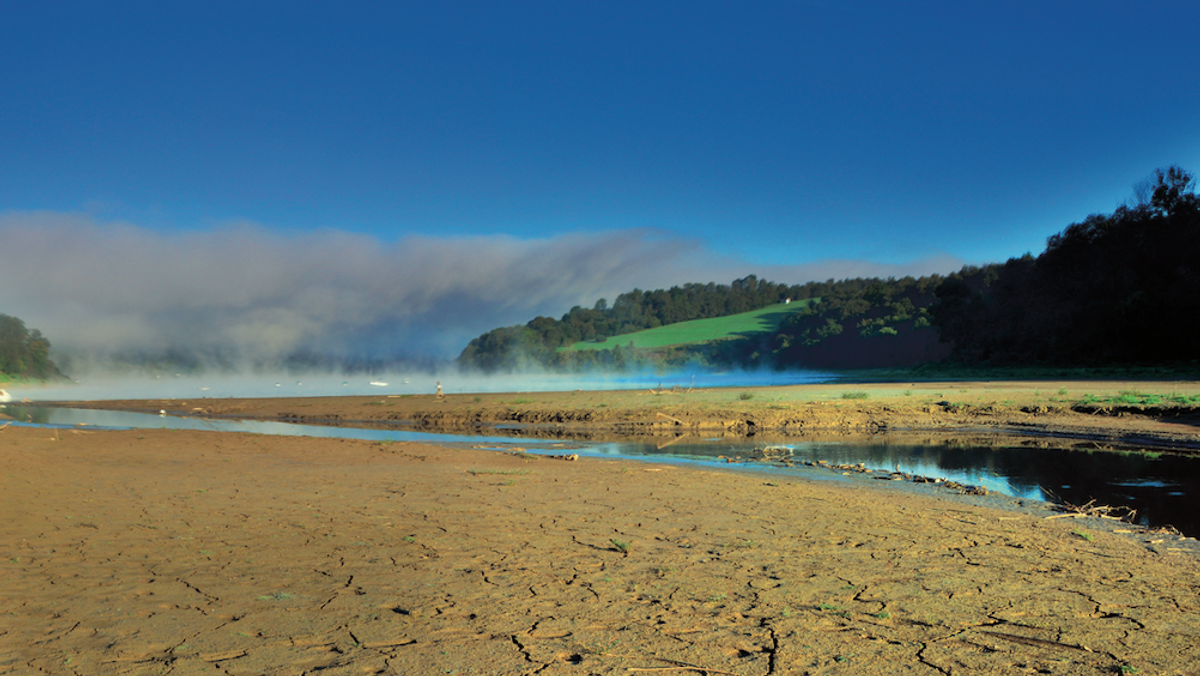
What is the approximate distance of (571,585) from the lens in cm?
564

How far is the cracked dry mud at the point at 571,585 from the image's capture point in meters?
4.12

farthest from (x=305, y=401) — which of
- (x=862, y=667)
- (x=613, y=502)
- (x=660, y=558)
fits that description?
(x=862, y=667)

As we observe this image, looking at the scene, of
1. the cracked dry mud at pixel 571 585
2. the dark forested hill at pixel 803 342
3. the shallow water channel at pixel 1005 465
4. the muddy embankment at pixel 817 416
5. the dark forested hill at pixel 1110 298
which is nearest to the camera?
the cracked dry mud at pixel 571 585

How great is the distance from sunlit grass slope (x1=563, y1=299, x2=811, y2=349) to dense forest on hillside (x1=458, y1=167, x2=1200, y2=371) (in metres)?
3.36

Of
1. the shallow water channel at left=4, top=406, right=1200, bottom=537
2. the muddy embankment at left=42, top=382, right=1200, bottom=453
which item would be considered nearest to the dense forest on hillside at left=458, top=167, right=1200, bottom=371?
the muddy embankment at left=42, top=382, right=1200, bottom=453

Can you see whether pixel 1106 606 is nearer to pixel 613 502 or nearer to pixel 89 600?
pixel 613 502

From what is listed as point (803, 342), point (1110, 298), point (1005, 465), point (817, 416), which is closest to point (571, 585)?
point (1005, 465)

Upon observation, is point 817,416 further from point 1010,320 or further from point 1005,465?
point 1010,320

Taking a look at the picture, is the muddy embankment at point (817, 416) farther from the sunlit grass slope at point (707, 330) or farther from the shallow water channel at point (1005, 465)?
the sunlit grass slope at point (707, 330)

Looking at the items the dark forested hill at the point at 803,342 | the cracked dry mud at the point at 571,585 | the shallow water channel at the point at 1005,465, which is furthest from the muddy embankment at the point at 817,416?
the dark forested hill at the point at 803,342

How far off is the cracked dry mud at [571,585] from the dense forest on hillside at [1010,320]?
4713 centimetres

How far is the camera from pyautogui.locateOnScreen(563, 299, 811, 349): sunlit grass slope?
109875 mm

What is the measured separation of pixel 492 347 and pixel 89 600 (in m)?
110

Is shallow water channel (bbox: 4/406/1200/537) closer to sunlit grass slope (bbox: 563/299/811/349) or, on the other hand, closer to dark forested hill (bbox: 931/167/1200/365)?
dark forested hill (bbox: 931/167/1200/365)
